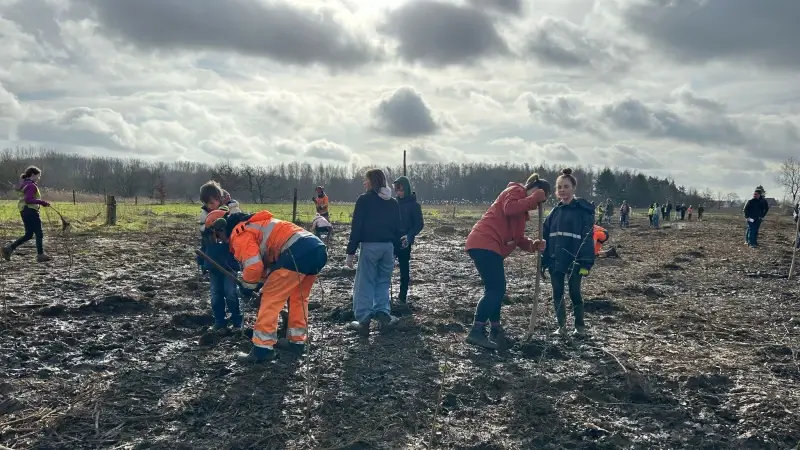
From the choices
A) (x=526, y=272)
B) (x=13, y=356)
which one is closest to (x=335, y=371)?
(x=13, y=356)

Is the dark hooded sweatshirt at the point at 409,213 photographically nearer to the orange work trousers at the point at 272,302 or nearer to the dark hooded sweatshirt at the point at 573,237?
the dark hooded sweatshirt at the point at 573,237

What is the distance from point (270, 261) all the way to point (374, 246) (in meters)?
1.60

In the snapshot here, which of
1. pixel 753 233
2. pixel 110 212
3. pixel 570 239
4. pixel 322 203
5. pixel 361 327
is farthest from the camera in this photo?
pixel 110 212

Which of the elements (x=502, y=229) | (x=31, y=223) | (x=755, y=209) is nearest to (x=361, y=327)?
(x=502, y=229)

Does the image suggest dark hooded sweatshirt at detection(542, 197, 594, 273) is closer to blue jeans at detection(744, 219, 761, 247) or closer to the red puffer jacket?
the red puffer jacket

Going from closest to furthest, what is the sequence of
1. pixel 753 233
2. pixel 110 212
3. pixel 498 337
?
1. pixel 498 337
2. pixel 753 233
3. pixel 110 212

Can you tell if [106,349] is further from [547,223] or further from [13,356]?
[547,223]

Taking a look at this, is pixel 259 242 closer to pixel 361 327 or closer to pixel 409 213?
pixel 361 327

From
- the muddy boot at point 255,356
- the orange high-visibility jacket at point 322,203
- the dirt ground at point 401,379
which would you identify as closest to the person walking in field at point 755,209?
the dirt ground at point 401,379

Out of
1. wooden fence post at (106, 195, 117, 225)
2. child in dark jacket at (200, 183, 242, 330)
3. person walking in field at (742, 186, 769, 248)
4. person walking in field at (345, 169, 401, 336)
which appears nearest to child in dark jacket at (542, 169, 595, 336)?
person walking in field at (345, 169, 401, 336)

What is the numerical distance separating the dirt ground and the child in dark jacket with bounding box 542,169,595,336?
67 cm

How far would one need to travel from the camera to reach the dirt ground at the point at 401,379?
12.0ft

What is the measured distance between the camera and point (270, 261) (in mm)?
5023

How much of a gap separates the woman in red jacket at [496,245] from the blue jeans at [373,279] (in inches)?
42.8
